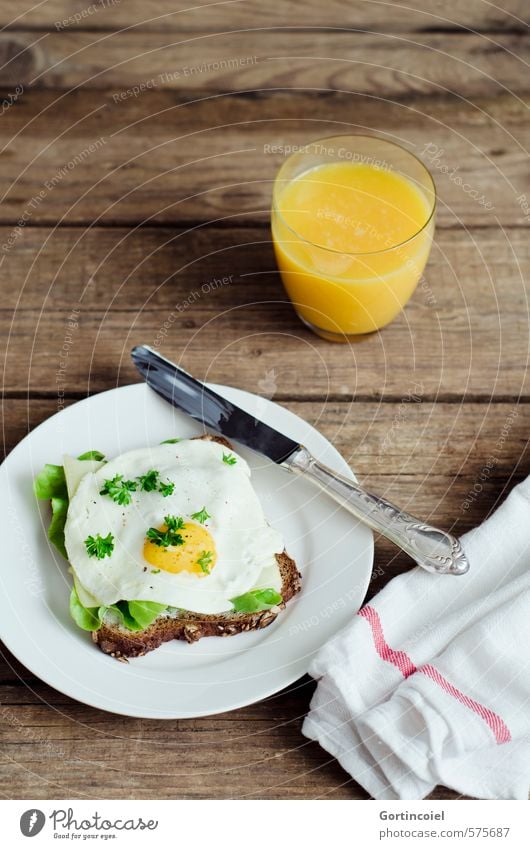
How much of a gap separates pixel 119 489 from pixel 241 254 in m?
0.98

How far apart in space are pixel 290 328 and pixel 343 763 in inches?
46.5

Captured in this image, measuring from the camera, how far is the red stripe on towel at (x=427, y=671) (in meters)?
1.66

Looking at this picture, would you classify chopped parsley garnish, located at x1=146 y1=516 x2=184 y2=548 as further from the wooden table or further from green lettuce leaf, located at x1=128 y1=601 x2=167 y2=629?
the wooden table

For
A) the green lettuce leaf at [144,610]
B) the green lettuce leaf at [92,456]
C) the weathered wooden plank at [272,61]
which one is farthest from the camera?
the weathered wooden plank at [272,61]

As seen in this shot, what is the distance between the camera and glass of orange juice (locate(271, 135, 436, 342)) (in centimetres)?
216

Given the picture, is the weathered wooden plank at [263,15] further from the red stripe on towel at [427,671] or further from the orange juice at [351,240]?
the red stripe on towel at [427,671]

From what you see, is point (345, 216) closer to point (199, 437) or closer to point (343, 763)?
point (199, 437)

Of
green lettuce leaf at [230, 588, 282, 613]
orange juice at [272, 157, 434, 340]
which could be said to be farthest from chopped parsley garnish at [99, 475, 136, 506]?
orange juice at [272, 157, 434, 340]

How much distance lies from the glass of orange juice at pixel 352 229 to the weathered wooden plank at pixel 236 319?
12 centimetres

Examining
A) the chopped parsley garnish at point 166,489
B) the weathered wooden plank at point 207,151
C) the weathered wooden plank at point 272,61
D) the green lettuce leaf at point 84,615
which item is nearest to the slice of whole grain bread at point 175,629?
the green lettuce leaf at point 84,615

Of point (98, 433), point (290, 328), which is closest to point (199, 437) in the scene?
point (98, 433)

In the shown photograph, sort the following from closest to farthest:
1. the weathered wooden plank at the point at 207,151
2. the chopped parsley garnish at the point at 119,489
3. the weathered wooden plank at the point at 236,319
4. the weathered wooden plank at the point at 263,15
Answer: the chopped parsley garnish at the point at 119,489, the weathered wooden plank at the point at 236,319, the weathered wooden plank at the point at 207,151, the weathered wooden plank at the point at 263,15

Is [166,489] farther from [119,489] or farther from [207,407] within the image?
[207,407]

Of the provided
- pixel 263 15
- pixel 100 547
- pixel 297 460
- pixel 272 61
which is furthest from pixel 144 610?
pixel 263 15
